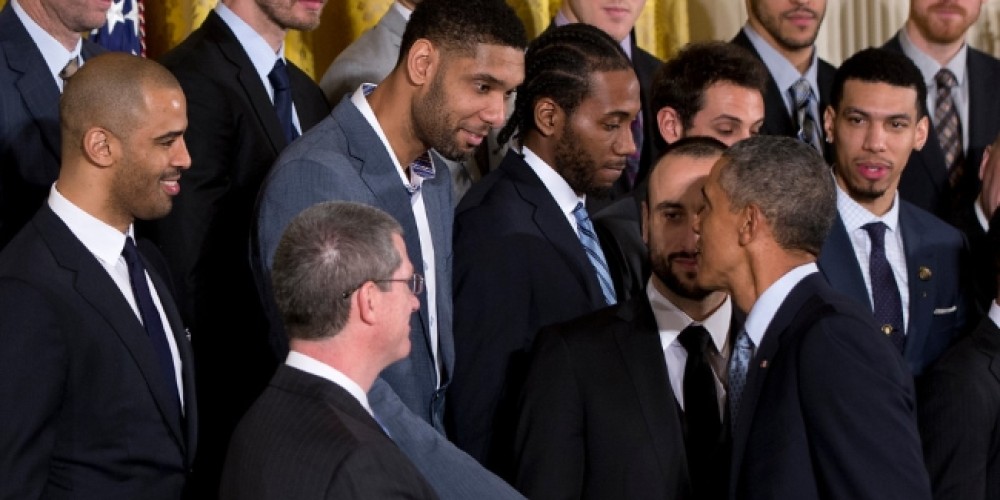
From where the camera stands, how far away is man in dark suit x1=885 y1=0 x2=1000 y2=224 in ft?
16.0

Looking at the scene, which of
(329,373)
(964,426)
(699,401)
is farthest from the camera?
(964,426)

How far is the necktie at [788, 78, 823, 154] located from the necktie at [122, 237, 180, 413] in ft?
7.46

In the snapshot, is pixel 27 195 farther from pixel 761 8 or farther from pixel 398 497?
pixel 761 8

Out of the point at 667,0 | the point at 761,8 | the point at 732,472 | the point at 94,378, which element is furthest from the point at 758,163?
the point at 667,0

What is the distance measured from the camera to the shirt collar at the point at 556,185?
3736 millimetres

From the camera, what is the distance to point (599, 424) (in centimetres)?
A: 318

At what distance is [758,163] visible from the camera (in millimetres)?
2998

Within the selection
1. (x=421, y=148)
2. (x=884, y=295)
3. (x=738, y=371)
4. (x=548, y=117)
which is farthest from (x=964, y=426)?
(x=421, y=148)

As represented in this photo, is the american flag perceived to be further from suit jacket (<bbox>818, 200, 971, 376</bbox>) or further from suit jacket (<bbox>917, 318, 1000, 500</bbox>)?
suit jacket (<bbox>917, 318, 1000, 500</bbox>)

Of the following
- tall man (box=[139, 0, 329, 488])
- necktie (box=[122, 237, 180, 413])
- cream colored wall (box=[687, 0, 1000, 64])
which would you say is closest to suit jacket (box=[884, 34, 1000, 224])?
cream colored wall (box=[687, 0, 1000, 64])

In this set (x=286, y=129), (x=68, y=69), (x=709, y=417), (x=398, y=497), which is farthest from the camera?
(x=286, y=129)

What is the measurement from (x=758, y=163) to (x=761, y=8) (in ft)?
6.98

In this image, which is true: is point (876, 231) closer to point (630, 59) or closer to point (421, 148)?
point (630, 59)

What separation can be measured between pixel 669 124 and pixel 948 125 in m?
1.08
